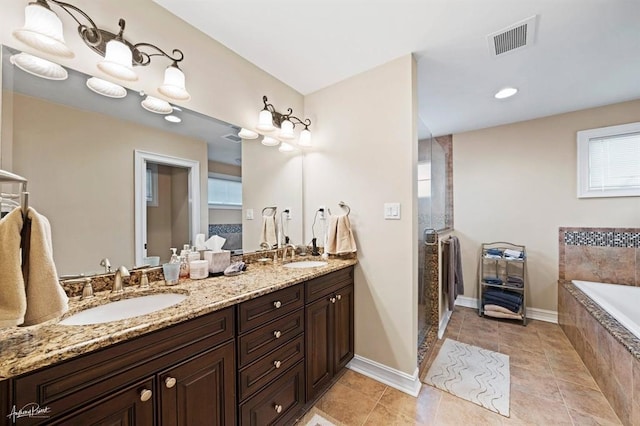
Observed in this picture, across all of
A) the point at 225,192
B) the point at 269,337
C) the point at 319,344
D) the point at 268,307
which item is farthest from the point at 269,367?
the point at 225,192

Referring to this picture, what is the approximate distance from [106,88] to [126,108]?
0.11m

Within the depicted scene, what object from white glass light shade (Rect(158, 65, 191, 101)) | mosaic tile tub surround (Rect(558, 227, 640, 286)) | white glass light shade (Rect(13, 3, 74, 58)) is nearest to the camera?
white glass light shade (Rect(13, 3, 74, 58))

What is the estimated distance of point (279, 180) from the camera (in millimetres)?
2168

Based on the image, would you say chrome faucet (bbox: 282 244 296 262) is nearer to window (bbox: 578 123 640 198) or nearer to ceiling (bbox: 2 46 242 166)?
ceiling (bbox: 2 46 242 166)

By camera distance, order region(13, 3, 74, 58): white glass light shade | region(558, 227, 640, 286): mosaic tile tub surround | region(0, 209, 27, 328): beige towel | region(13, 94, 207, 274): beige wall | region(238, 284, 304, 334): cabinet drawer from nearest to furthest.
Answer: region(0, 209, 27, 328): beige towel, region(13, 3, 74, 58): white glass light shade, region(13, 94, 207, 274): beige wall, region(238, 284, 304, 334): cabinet drawer, region(558, 227, 640, 286): mosaic tile tub surround

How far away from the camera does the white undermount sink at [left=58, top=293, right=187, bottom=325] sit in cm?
95

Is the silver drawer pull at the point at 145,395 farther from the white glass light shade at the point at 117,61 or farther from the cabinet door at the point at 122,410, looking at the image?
the white glass light shade at the point at 117,61

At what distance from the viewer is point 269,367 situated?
1.24 meters

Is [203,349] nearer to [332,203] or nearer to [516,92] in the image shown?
[332,203]

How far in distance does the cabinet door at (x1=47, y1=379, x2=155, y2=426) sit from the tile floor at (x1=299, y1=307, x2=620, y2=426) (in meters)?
1.01

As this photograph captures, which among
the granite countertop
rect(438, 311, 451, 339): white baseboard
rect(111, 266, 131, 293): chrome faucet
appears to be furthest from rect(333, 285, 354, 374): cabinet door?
rect(111, 266, 131, 293): chrome faucet

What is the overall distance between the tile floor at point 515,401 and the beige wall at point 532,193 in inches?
45.6

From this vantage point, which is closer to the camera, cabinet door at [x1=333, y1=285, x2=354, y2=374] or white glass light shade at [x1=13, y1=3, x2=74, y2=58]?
white glass light shade at [x1=13, y1=3, x2=74, y2=58]

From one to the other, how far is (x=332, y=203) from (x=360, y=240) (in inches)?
16.3
